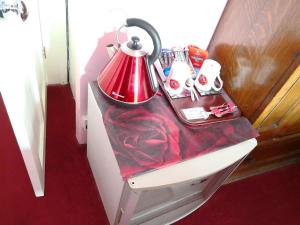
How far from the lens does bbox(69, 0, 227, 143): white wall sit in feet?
3.21

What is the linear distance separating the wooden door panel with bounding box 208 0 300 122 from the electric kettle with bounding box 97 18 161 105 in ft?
1.21

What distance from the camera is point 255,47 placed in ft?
3.21

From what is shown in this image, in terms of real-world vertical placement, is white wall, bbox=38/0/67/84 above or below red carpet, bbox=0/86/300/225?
above

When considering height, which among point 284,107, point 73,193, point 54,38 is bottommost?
point 73,193

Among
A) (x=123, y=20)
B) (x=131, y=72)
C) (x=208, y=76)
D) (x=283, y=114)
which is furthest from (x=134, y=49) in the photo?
(x=283, y=114)

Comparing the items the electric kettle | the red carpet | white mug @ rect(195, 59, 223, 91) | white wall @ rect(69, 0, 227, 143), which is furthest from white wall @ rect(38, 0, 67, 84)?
white mug @ rect(195, 59, 223, 91)

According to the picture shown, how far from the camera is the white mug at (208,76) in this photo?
106cm

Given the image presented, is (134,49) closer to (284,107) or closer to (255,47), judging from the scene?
(255,47)

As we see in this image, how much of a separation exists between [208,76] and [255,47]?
20 centimetres

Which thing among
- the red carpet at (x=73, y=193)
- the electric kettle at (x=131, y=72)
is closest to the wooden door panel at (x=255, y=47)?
the electric kettle at (x=131, y=72)

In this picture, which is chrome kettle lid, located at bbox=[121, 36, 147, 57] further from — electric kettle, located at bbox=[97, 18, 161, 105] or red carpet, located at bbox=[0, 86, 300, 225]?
red carpet, located at bbox=[0, 86, 300, 225]

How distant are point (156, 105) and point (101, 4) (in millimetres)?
419

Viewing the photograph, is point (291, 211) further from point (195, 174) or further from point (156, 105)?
point (156, 105)

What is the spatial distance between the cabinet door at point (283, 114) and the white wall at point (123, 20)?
1.45 feet
